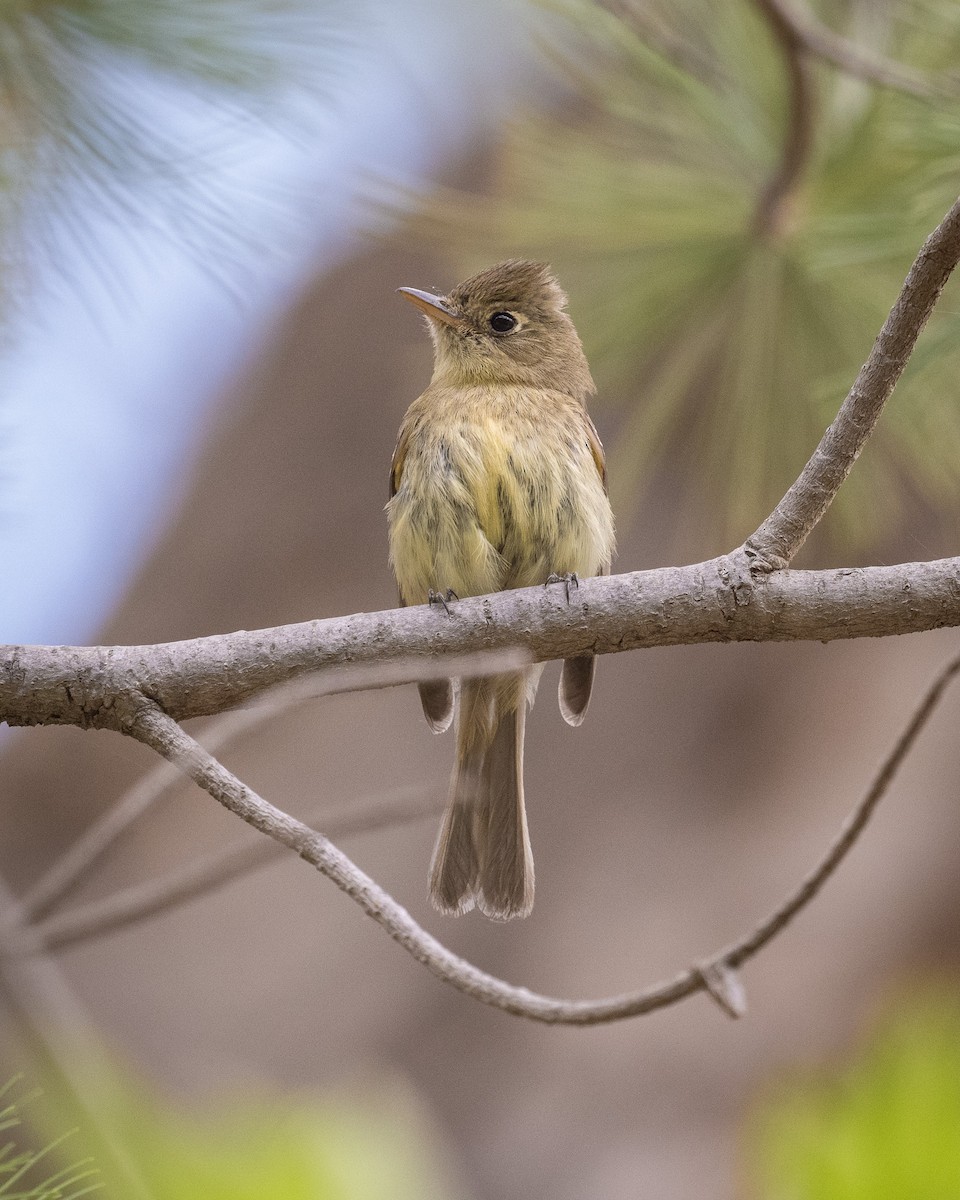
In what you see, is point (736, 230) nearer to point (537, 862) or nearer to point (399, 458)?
point (399, 458)

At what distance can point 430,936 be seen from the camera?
2.19 metres

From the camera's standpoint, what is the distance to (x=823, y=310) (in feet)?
11.7

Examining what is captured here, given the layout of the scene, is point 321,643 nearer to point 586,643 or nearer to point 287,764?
point 586,643

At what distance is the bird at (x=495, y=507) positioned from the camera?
3680mm

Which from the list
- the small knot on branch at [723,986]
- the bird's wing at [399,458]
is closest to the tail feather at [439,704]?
the bird's wing at [399,458]

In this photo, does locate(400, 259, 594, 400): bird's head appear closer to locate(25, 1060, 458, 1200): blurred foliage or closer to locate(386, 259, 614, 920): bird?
locate(386, 259, 614, 920): bird

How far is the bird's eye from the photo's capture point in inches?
174

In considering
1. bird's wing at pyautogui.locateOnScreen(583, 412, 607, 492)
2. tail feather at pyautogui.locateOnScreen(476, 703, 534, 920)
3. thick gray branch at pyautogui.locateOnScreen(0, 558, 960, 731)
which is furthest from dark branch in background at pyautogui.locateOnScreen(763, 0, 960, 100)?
tail feather at pyautogui.locateOnScreen(476, 703, 534, 920)

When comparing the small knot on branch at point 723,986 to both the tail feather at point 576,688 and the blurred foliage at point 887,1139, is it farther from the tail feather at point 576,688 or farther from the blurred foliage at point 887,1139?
the tail feather at point 576,688

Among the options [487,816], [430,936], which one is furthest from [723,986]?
[487,816]

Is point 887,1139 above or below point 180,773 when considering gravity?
below

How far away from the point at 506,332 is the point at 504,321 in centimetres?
4

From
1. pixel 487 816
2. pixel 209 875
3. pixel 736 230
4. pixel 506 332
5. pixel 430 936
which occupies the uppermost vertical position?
pixel 506 332

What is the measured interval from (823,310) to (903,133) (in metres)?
0.55
